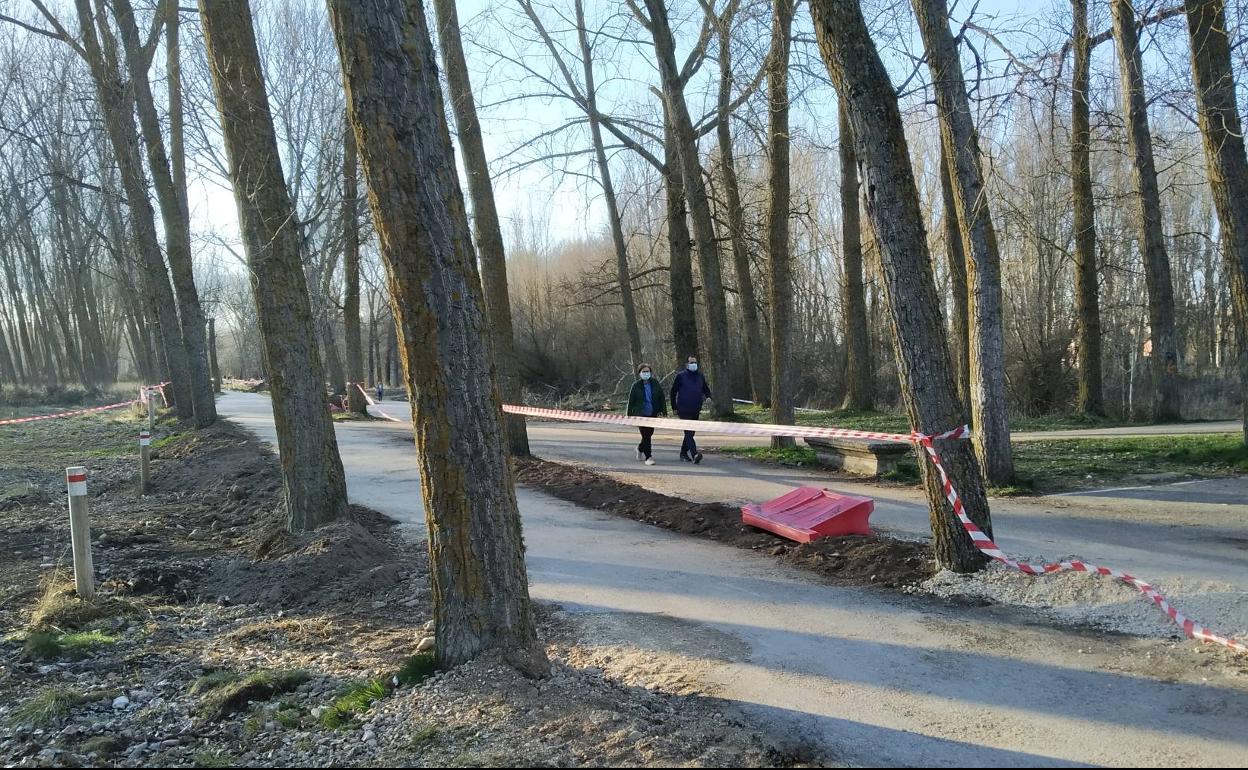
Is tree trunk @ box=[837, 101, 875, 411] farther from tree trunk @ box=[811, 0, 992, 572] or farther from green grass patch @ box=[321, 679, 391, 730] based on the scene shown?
green grass patch @ box=[321, 679, 391, 730]

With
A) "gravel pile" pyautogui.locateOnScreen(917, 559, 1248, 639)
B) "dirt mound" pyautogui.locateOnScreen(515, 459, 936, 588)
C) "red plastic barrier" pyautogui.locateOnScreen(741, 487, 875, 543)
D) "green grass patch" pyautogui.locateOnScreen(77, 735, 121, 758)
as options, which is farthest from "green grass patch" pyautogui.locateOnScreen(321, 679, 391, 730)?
"red plastic barrier" pyautogui.locateOnScreen(741, 487, 875, 543)

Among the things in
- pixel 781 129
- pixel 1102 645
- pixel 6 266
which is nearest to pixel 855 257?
Answer: pixel 781 129

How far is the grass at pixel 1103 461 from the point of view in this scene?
411 inches

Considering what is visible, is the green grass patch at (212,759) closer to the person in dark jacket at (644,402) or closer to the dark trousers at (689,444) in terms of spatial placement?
the person in dark jacket at (644,402)

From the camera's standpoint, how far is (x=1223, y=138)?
10242mm

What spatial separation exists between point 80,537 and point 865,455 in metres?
9.19

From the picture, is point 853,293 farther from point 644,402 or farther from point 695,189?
point 644,402

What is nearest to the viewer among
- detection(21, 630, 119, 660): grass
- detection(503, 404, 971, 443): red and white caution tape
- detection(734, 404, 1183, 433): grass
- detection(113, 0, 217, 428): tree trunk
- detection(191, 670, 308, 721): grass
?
detection(191, 670, 308, 721): grass

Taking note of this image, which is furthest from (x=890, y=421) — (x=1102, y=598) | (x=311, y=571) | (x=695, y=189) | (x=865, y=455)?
(x=311, y=571)

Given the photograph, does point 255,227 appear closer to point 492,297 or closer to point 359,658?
point 359,658

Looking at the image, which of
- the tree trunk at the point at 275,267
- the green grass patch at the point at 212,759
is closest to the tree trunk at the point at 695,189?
the tree trunk at the point at 275,267

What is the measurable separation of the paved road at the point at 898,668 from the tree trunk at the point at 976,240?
12.9ft

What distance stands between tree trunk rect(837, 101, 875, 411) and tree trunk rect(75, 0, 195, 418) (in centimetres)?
1572

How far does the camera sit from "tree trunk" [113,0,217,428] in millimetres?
16516
